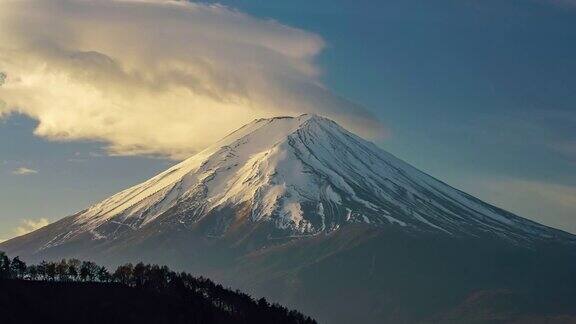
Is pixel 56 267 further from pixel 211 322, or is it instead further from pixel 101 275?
pixel 211 322

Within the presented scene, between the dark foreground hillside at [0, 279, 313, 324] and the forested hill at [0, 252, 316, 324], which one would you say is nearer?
Answer: the dark foreground hillside at [0, 279, 313, 324]

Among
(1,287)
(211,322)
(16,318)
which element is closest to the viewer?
(16,318)

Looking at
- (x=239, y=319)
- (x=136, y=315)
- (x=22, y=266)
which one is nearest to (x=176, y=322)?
(x=136, y=315)

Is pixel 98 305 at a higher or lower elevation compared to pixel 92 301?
lower

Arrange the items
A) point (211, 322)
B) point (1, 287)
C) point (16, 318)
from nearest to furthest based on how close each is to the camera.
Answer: point (16, 318) → point (1, 287) → point (211, 322)

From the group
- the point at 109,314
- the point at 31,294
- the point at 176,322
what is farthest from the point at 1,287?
the point at 176,322

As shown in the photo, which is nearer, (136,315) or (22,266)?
(136,315)

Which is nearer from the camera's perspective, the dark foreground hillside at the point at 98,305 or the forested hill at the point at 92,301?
the dark foreground hillside at the point at 98,305

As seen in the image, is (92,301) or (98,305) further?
(92,301)
